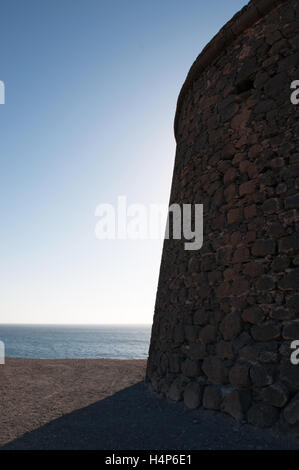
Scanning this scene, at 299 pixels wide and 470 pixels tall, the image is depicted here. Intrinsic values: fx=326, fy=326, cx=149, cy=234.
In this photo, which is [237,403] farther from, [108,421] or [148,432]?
[108,421]

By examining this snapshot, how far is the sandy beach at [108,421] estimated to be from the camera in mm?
3840

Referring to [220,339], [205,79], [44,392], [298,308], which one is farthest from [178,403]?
[205,79]

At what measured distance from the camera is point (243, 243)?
498 centimetres

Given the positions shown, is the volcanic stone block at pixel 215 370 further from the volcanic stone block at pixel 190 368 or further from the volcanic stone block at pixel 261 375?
the volcanic stone block at pixel 261 375

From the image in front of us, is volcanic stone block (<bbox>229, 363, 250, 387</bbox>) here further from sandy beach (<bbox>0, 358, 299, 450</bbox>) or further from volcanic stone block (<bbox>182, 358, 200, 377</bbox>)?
volcanic stone block (<bbox>182, 358, 200, 377</bbox>)

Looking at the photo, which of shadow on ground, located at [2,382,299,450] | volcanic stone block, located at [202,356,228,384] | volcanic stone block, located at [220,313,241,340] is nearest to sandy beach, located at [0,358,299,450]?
shadow on ground, located at [2,382,299,450]

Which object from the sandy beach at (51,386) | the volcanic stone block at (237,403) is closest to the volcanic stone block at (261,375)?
the volcanic stone block at (237,403)

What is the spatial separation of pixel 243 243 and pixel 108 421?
10.8 feet

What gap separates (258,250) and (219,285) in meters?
0.89

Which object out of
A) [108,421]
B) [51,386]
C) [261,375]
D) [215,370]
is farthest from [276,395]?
[51,386]

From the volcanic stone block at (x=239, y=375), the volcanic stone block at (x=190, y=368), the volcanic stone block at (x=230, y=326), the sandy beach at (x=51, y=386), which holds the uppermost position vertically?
the volcanic stone block at (x=230, y=326)

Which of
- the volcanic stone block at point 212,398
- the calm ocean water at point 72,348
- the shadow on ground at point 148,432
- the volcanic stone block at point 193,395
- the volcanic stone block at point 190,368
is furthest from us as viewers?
the calm ocean water at point 72,348

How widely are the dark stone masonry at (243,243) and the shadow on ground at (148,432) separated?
0.21 metres

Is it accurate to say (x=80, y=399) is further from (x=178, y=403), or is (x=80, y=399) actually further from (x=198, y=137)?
(x=198, y=137)
